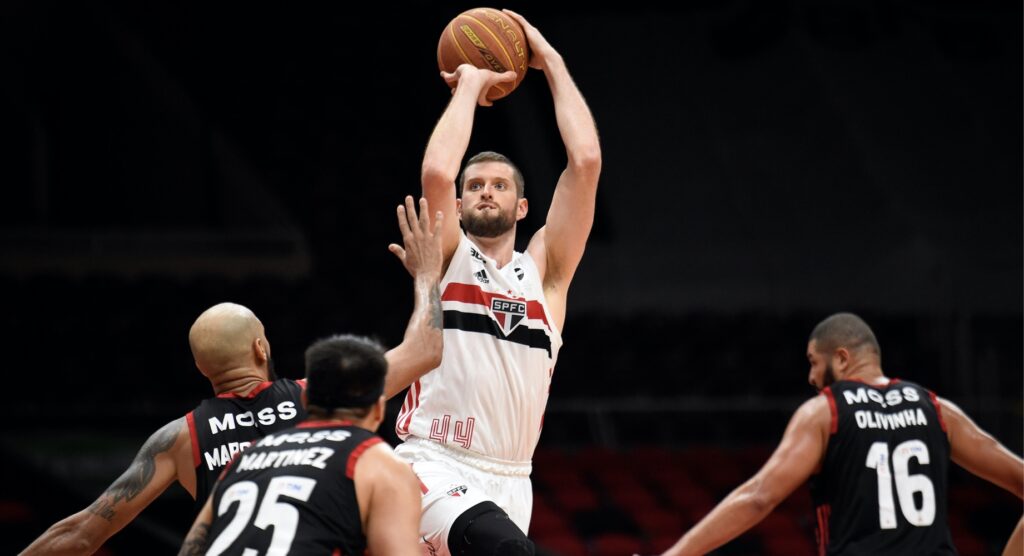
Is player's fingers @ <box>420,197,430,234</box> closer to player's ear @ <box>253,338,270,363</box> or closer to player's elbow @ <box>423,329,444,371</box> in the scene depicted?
player's elbow @ <box>423,329,444,371</box>

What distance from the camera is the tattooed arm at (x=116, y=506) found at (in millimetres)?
4785

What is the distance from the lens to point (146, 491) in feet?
15.7

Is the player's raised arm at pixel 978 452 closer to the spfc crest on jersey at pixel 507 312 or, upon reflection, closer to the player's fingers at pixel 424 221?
the spfc crest on jersey at pixel 507 312

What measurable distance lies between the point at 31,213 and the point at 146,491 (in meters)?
14.0

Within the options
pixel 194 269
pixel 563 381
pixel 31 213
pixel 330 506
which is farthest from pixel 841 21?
pixel 330 506

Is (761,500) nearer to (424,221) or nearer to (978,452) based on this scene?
(978,452)

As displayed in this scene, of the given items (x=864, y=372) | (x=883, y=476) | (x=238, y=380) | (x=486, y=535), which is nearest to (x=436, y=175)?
(x=238, y=380)

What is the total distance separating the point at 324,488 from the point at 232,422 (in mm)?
1343

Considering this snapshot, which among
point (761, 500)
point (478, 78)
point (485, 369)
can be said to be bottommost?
point (761, 500)

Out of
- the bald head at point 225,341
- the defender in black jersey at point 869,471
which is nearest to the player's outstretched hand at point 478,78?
the bald head at point 225,341

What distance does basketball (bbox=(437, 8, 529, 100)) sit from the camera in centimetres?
557

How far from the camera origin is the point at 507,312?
5312 mm

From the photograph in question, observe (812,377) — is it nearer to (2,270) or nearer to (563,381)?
(563,381)

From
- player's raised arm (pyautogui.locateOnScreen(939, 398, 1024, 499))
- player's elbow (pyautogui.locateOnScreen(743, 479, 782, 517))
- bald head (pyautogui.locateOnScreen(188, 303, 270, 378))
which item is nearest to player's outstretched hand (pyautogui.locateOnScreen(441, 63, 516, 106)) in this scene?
bald head (pyautogui.locateOnScreen(188, 303, 270, 378))
